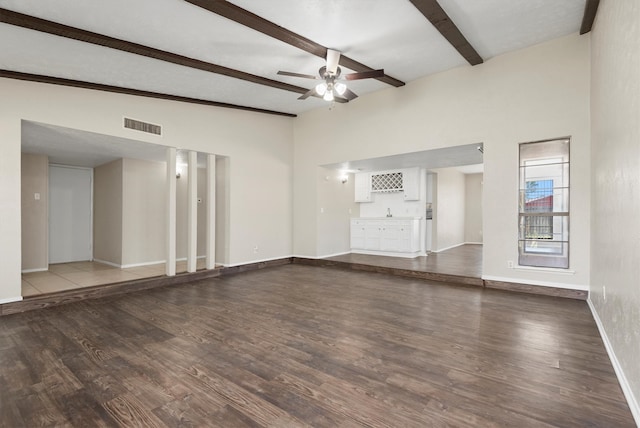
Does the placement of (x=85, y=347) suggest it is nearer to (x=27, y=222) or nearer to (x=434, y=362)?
(x=434, y=362)

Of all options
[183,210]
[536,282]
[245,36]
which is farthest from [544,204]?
[183,210]

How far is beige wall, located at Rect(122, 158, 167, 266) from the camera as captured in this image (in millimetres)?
6406

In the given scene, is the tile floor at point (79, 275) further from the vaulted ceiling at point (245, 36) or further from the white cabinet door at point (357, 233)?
the white cabinet door at point (357, 233)

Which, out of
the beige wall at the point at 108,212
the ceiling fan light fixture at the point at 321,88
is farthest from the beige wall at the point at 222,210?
the ceiling fan light fixture at the point at 321,88

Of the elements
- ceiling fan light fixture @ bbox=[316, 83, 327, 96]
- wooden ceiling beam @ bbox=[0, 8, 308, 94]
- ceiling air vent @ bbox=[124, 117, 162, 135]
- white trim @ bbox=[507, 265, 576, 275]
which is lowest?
white trim @ bbox=[507, 265, 576, 275]

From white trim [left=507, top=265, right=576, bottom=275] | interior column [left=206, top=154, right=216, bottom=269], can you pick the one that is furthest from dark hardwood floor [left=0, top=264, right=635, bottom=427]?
interior column [left=206, top=154, right=216, bottom=269]

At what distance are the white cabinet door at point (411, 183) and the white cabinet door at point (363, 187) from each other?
3.19 ft

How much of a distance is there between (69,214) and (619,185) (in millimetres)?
9097

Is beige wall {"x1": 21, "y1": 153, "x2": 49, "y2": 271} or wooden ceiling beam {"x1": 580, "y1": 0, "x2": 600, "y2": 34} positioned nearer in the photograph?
wooden ceiling beam {"x1": 580, "y1": 0, "x2": 600, "y2": 34}

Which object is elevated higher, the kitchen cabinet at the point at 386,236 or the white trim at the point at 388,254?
the kitchen cabinet at the point at 386,236

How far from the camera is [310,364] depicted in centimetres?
245

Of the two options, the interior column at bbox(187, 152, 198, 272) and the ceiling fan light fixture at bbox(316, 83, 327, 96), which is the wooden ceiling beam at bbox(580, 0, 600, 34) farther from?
the interior column at bbox(187, 152, 198, 272)

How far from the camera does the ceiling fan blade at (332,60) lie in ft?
13.6

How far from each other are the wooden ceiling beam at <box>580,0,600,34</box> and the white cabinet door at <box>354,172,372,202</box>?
513cm
